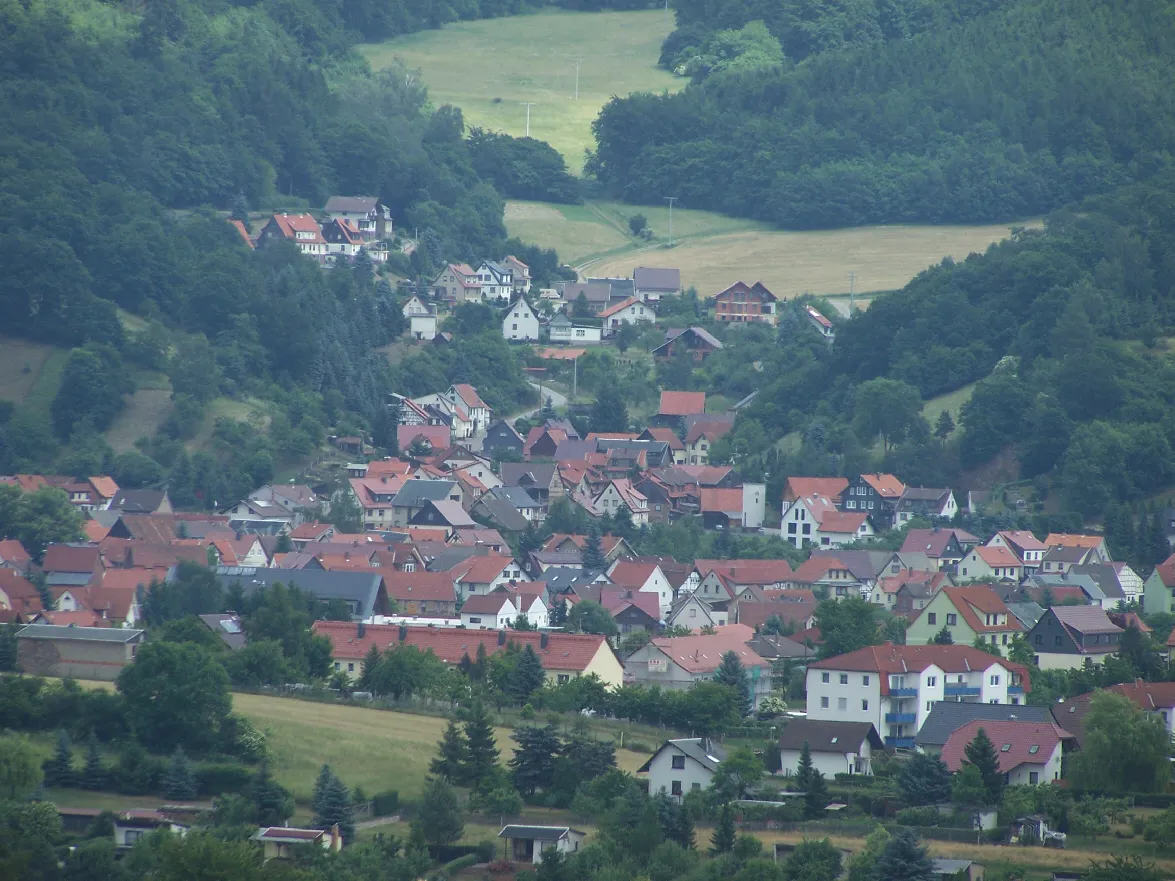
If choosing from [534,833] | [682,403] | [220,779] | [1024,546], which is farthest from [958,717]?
[682,403]

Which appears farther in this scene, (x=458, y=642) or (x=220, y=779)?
(x=458, y=642)

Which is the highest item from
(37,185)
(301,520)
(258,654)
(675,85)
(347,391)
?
(675,85)

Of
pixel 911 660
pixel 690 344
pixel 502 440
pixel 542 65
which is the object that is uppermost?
pixel 542 65

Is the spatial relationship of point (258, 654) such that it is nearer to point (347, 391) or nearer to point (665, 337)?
point (347, 391)

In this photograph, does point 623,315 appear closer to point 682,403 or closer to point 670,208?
point 682,403

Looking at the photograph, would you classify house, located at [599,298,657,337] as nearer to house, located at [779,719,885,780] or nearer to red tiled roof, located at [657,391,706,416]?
red tiled roof, located at [657,391,706,416]

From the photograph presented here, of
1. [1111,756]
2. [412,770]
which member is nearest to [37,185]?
[412,770]

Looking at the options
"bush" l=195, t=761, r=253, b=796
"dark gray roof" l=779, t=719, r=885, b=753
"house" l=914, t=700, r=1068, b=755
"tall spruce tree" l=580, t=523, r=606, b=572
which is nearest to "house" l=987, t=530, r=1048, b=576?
"tall spruce tree" l=580, t=523, r=606, b=572

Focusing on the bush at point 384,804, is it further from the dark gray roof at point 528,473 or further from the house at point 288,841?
the dark gray roof at point 528,473
